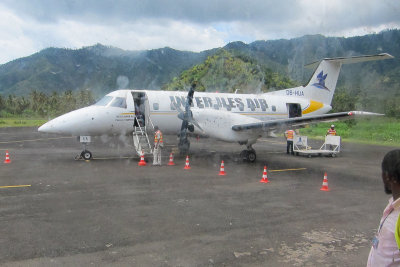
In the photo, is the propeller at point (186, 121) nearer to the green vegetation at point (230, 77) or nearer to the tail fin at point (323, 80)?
the tail fin at point (323, 80)

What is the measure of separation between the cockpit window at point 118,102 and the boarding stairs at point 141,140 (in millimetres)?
1018

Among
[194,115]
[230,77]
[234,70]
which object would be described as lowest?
[194,115]

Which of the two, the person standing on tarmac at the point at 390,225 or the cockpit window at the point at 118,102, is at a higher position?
the cockpit window at the point at 118,102

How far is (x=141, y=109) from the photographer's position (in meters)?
15.7

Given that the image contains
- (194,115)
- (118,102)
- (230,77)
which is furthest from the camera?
(230,77)

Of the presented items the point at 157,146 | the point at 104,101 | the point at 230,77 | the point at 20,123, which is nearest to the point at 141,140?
the point at 157,146

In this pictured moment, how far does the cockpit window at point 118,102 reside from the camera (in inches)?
585

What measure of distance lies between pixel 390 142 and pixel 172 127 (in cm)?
1617

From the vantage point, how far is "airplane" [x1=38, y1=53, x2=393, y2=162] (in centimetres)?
1382

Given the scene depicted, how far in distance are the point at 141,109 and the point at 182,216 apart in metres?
Answer: 9.37

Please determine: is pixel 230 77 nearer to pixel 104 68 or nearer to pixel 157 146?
pixel 104 68

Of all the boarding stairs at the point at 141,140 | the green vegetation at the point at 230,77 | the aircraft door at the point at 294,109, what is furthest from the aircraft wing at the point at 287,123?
the green vegetation at the point at 230,77

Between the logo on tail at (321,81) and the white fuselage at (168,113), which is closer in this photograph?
the white fuselage at (168,113)

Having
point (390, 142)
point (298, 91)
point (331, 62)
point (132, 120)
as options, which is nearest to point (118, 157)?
point (132, 120)
